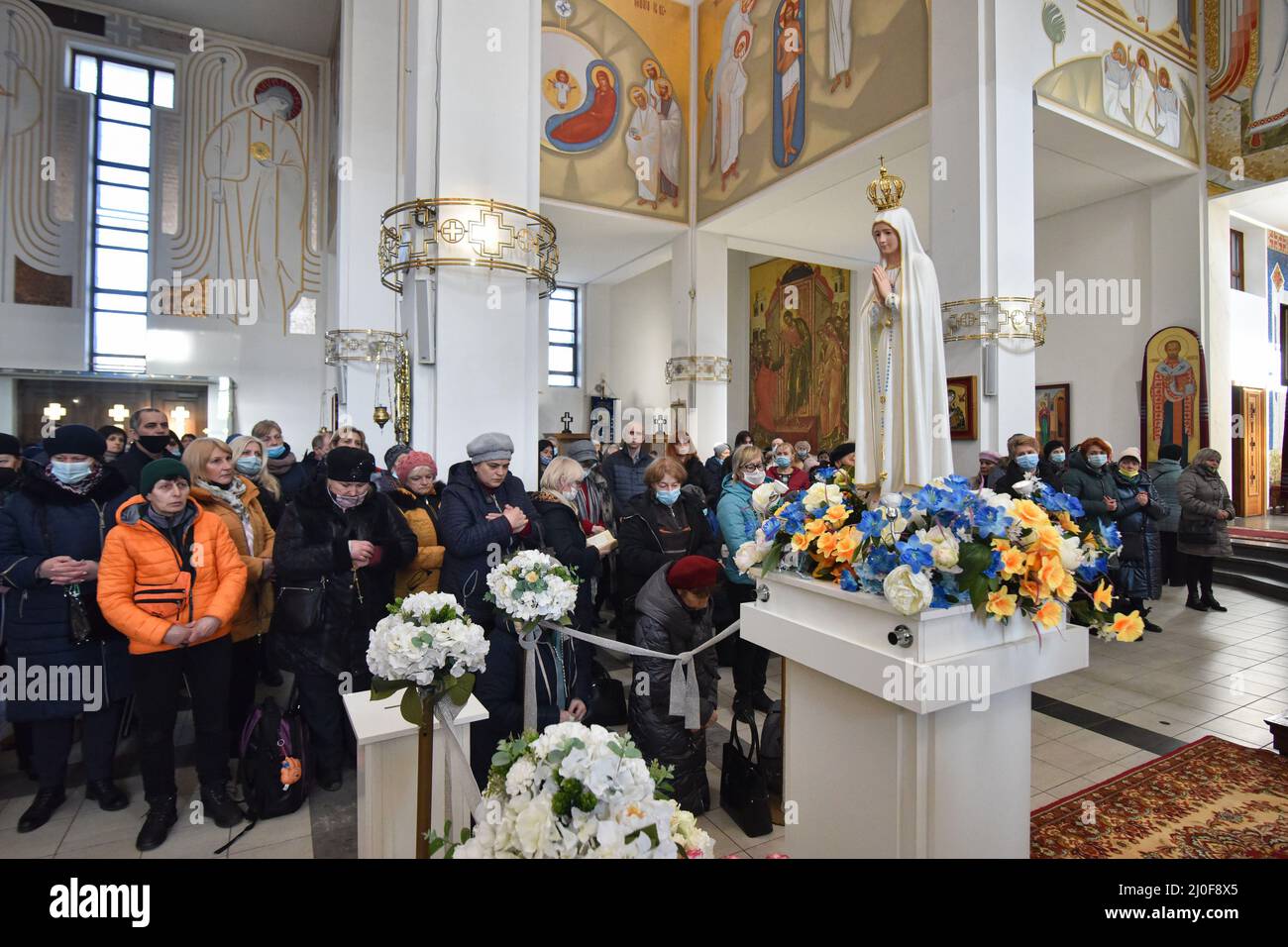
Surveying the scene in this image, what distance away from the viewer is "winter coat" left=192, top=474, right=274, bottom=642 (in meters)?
3.51

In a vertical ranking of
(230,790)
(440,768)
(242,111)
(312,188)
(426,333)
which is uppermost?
(242,111)

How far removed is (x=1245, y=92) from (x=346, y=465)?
13131 millimetres

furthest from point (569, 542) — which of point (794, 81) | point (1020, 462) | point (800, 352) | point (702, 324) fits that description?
point (800, 352)

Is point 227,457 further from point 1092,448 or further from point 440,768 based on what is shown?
point 1092,448

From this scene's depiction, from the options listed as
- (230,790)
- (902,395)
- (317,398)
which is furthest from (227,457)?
(317,398)

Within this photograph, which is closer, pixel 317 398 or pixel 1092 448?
pixel 1092 448

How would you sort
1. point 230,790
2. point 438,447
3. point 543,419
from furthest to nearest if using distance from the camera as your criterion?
point 543,419 → point 438,447 → point 230,790

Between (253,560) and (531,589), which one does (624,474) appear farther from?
(531,589)

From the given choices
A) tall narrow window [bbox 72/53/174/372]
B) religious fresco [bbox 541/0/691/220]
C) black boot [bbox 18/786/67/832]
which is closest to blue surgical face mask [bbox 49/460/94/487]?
black boot [bbox 18/786/67/832]

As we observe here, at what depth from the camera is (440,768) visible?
7.64ft

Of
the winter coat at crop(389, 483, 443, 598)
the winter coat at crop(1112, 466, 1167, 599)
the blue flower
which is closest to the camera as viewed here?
the blue flower

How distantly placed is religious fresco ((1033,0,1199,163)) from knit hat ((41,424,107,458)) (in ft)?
29.9

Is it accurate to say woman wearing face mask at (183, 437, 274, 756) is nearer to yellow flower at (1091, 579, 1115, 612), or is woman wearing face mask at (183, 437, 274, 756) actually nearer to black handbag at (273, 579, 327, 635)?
black handbag at (273, 579, 327, 635)

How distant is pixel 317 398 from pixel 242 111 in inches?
233
